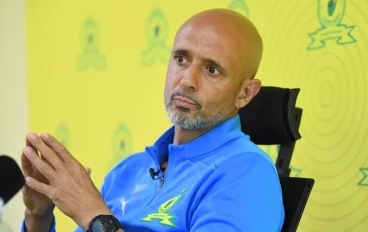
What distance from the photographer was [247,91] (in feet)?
4.95

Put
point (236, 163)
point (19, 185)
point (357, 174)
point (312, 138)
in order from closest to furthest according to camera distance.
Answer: point (19, 185), point (236, 163), point (357, 174), point (312, 138)

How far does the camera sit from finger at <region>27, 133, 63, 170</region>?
4.38ft

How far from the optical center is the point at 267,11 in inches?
73.5

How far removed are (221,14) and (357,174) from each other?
562 mm

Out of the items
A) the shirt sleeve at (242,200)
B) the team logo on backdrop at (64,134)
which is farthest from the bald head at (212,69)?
the team logo on backdrop at (64,134)

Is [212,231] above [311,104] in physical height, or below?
below

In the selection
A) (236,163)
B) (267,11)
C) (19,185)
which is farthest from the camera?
(267,11)

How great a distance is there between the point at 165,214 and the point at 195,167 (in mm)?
133

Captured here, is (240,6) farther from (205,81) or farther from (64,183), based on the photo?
(64,183)

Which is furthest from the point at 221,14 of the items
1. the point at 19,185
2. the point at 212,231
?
the point at 19,185

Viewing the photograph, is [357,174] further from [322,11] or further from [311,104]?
[322,11]

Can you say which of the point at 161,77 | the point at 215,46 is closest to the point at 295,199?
the point at 215,46

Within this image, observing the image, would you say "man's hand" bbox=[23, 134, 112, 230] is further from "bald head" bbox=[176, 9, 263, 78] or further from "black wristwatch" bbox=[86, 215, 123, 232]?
"bald head" bbox=[176, 9, 263, 78]

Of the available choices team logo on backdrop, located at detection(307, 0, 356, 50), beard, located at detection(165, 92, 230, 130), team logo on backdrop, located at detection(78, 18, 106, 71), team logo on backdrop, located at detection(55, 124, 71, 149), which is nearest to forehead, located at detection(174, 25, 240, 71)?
beard, located at detection(165, 92, 230, 130)
